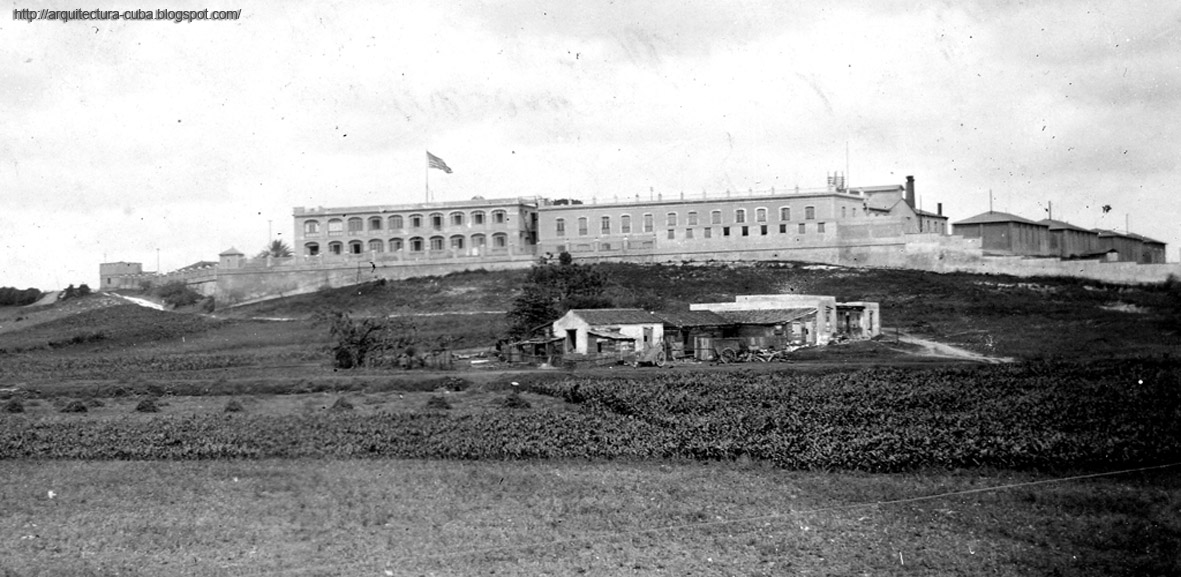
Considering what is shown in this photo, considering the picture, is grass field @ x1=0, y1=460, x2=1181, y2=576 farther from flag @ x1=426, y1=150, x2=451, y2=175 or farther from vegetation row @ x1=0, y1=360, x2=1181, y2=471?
flag @ x1=426, y1=150, x2=451, y2=175

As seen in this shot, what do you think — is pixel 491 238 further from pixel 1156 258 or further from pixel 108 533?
pixel 108 533

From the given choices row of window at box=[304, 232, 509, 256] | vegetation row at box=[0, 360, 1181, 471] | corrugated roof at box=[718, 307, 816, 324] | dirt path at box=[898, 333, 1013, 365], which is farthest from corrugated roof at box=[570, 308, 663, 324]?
row of window at box=[304, 232, 509, 256]

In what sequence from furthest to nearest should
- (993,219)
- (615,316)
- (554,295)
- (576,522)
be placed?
(993,219), (554,295), (615,316), (576,522)

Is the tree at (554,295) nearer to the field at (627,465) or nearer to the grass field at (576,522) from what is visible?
the field at (627,465)

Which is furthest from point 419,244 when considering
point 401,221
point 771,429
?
point 771,429

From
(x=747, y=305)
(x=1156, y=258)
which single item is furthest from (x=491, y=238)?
(x=1156, y=258)

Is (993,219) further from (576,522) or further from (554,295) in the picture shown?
(576,522)
